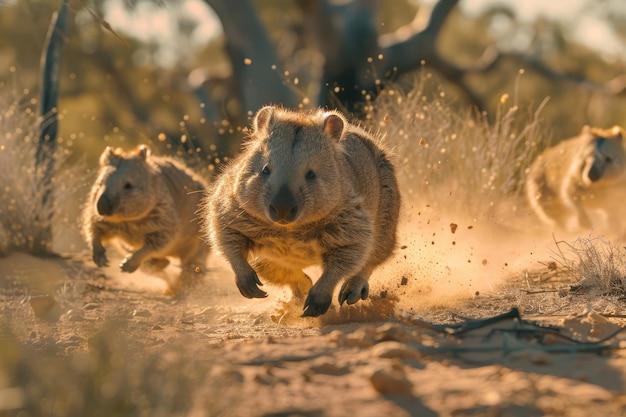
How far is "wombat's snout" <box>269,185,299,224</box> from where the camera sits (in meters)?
6.23

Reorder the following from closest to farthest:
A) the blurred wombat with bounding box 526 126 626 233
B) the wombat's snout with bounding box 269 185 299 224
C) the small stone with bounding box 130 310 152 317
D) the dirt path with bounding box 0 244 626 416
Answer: the dirt path with bounding box 0 244 626 416, the wombat's snout with bounding box 269 185 299 224, the small stone with bounding box 130 310 152 317, the blurred wombat with bounding box 526 126 626 233

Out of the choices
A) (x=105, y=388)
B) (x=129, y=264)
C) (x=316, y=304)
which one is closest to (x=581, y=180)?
(x=129, y=264)

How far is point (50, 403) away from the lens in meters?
3.62

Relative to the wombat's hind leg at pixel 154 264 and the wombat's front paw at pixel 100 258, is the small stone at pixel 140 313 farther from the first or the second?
the wombat's hind leg at pixel 154 264

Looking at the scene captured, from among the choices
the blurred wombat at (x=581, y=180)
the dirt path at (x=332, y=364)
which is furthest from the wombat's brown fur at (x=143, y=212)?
the blurred wombat at (x=581, y=180)

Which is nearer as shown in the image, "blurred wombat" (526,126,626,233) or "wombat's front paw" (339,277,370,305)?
"wombat's front paw" (339,277,370,305)

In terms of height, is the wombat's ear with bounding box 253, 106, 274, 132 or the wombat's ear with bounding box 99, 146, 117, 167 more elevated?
the wombat's ear with bounding box 99, 146, 117, 167

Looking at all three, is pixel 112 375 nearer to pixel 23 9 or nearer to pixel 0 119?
pixel 23 9

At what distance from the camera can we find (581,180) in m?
13.4

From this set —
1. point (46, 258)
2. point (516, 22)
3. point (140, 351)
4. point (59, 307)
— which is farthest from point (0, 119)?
point (516, 22)

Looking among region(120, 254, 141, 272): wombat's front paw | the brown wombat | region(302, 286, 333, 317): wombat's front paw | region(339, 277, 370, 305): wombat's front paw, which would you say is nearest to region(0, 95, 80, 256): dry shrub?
region(120, 254, 141, 272): wombat's front paw

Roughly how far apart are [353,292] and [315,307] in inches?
21.7

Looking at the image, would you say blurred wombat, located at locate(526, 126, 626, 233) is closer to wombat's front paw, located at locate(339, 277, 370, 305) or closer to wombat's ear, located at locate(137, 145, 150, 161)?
wombat's ear, located at locate(137, 145, 150, 161)

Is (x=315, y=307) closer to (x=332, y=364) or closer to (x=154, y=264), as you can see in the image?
(x=332, y=364)
